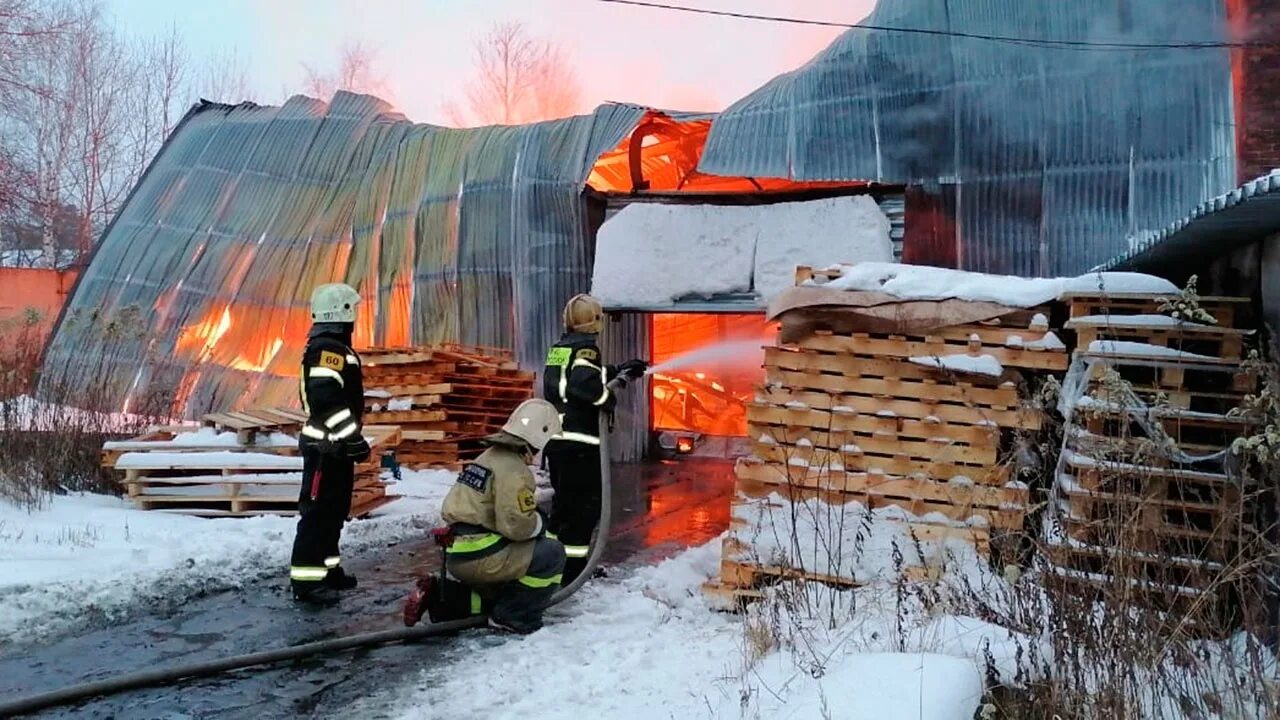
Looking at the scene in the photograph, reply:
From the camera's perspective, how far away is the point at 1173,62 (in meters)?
11.5

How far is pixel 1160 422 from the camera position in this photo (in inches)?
199

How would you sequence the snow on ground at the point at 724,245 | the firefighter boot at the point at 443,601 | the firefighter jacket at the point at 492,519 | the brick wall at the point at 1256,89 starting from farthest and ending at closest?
the snow on ground at the point at 724,245 → the brick wall at the point at 1256,89 → the firefighter boot at the point at 443,601 → the firefighter jacket at the point at 492,519

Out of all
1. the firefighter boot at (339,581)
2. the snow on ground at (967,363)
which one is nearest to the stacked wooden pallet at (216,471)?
the firefighter boot at (339,581)

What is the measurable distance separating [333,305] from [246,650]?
2.25 metres

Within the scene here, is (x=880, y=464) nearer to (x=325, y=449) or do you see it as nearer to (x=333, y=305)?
(x=325, y=449)

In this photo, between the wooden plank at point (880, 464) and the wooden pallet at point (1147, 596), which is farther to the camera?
the wooden plank at point (880, 464)

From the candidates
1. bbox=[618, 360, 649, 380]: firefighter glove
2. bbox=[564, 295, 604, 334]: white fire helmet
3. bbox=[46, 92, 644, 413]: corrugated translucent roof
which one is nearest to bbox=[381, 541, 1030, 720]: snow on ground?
bbox=[618, 360, 649, 380]: firefighter glove

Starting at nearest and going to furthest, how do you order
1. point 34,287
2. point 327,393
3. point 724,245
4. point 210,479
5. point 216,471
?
point 327,393 < point 210,479 < point 216,471 < point 724,245 < point 34,287

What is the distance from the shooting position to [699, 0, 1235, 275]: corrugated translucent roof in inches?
452

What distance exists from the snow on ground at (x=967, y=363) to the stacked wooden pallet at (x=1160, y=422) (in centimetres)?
51

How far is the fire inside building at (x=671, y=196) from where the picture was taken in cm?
1171

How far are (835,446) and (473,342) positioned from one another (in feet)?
31.5

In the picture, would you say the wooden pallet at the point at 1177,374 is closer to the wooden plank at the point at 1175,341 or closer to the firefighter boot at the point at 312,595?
the wooden plank at the point at 1175,341

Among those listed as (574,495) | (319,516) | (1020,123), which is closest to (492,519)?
(574,495)
